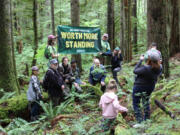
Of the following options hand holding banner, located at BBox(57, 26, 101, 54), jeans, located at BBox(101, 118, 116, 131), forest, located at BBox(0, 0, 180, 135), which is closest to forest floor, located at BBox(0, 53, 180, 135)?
forest, located at BBox(0, 0, 180, 135)

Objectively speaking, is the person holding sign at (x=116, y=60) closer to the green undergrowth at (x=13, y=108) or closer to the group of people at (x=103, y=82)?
the group of people at (x=103, y=82)

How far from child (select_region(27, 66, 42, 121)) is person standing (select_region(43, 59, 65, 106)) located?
33 centimetres

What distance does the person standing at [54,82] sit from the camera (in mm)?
6520

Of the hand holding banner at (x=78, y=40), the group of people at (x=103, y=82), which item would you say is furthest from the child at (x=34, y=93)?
the hand holding banner at (x=78, y=40)

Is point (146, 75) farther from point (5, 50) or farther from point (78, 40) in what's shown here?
point (5, 50)

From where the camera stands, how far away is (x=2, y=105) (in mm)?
7000

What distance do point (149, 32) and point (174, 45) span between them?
209 inches

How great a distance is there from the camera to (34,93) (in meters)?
6.54

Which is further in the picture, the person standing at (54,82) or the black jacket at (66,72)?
the black jacket at (66,72)

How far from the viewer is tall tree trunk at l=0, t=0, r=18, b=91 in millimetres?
8078

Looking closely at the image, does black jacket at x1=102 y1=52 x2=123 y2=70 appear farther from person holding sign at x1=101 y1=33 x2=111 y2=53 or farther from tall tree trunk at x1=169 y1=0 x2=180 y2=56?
tall tree trunk at x1=169 y1=0 x2=180 y2=56

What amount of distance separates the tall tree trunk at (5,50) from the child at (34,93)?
2.30m

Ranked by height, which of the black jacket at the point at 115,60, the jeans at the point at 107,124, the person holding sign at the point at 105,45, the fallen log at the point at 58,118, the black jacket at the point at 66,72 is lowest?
the fallen log at the point at 58,118

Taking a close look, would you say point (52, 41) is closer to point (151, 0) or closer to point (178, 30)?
point (151, 0)
